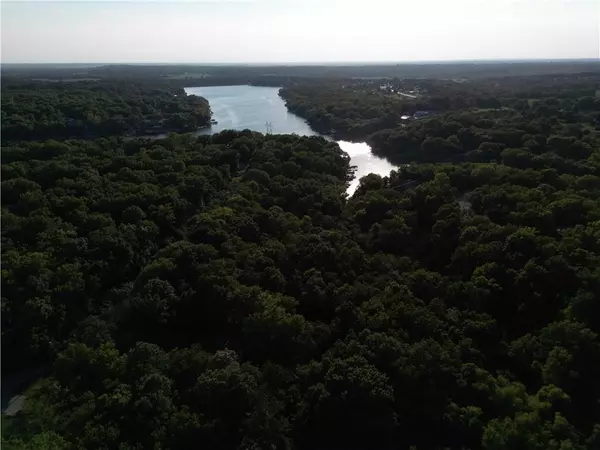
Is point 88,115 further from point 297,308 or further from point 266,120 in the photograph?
point 297,308

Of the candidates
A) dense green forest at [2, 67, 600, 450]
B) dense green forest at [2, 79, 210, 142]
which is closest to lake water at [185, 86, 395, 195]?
dense green forest at [2, 79, 210, 142]

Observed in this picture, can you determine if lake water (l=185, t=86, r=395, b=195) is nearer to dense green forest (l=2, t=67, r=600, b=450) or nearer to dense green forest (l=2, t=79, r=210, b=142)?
dense green forest (l=2, t=79, r=210, b=142)

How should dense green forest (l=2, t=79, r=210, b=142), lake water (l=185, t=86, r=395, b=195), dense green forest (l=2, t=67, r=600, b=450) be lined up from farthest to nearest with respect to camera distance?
dense green forest (l=2, t=79, r=210, b=142), lake water (l=185, t=86, r=395, b=195), dense green forest (l=2, t=67, r=600, b=450)

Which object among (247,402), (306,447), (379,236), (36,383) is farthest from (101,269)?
(379,236)

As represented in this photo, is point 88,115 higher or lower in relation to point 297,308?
higher

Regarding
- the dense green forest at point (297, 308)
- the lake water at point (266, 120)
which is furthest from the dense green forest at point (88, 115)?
the dense green forest at point (297, 308)

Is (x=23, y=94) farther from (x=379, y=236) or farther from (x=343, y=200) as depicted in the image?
(x=379, y=236)

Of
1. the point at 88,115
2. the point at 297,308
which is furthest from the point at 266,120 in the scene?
the point at 297,308

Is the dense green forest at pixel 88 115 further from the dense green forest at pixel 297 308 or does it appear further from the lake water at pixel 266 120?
the dense green forest at pixel 297 308
